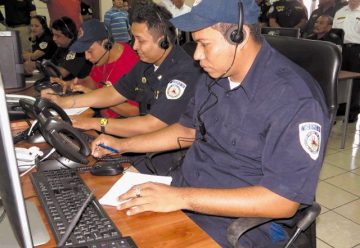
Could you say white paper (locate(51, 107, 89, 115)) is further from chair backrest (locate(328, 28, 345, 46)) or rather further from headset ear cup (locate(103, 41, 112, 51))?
chair backrest (locate(328, 28, 345, 46))

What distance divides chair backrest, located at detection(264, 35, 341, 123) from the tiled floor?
36.0 inches

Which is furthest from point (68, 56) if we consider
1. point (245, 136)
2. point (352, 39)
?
point (352, 39)

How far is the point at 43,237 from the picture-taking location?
78cm

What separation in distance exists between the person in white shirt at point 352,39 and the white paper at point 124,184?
3679 mm

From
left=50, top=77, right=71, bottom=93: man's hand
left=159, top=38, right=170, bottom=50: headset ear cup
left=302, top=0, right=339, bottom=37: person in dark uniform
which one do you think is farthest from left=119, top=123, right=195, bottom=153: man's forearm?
left=302, top=0, right=339, bottom=37: person in dark uniform

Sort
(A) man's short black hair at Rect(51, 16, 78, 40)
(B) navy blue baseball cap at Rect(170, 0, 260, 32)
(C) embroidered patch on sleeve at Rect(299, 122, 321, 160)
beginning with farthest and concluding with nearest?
1. (A) man's short black hair at Rect(51, 16, 78, 40)
2. (B) navy blue baseball cap at Rect(170, 0, 260, 32)
3. (C) embroidered patch on sleeve at Rect(299, 122, 321, 160)

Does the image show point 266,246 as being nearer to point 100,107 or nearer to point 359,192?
point 100,107

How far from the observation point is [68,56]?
3.14 metres

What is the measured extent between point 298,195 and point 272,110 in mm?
222

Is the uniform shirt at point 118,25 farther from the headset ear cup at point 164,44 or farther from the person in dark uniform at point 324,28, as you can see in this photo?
the person in dark uniform at point 324,28

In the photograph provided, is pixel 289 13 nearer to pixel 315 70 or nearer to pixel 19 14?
pixel 19 14

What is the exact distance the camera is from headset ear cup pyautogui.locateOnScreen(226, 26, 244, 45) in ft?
3.31

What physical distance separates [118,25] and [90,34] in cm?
52

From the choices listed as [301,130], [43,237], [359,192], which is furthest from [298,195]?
[359,192]
